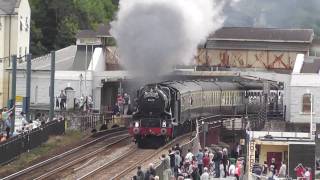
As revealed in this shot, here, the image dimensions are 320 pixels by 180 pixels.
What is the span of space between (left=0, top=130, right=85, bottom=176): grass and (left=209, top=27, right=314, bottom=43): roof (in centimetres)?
1610

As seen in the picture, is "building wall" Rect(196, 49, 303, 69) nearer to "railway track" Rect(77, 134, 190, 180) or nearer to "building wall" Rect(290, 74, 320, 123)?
"building wall" Rect(290, 74, 320, 123)

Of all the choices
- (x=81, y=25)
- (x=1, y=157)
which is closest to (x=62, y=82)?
(x=1, y=157)

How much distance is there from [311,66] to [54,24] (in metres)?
39.1

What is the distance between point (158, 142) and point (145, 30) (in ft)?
17.9

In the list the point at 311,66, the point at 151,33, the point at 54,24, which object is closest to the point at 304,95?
the point at 311,66

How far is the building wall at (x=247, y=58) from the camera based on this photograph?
52.4m

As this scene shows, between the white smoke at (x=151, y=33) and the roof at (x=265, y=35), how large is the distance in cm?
1392

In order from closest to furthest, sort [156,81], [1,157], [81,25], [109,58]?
[1,157] → [156,81] → [109,58] → [81,25]

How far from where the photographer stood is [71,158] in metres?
33.7

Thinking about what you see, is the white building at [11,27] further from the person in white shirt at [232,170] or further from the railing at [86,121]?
the person in white shirt at [232,170]

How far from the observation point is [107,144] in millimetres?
38094

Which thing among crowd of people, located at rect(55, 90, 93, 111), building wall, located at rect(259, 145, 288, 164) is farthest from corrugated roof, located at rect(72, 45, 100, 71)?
building wall, located at rect(259, 145, 288, 164)

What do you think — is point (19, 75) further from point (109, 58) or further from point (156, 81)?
point (156, 81)

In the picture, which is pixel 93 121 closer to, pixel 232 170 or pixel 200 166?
pixel 200 166
